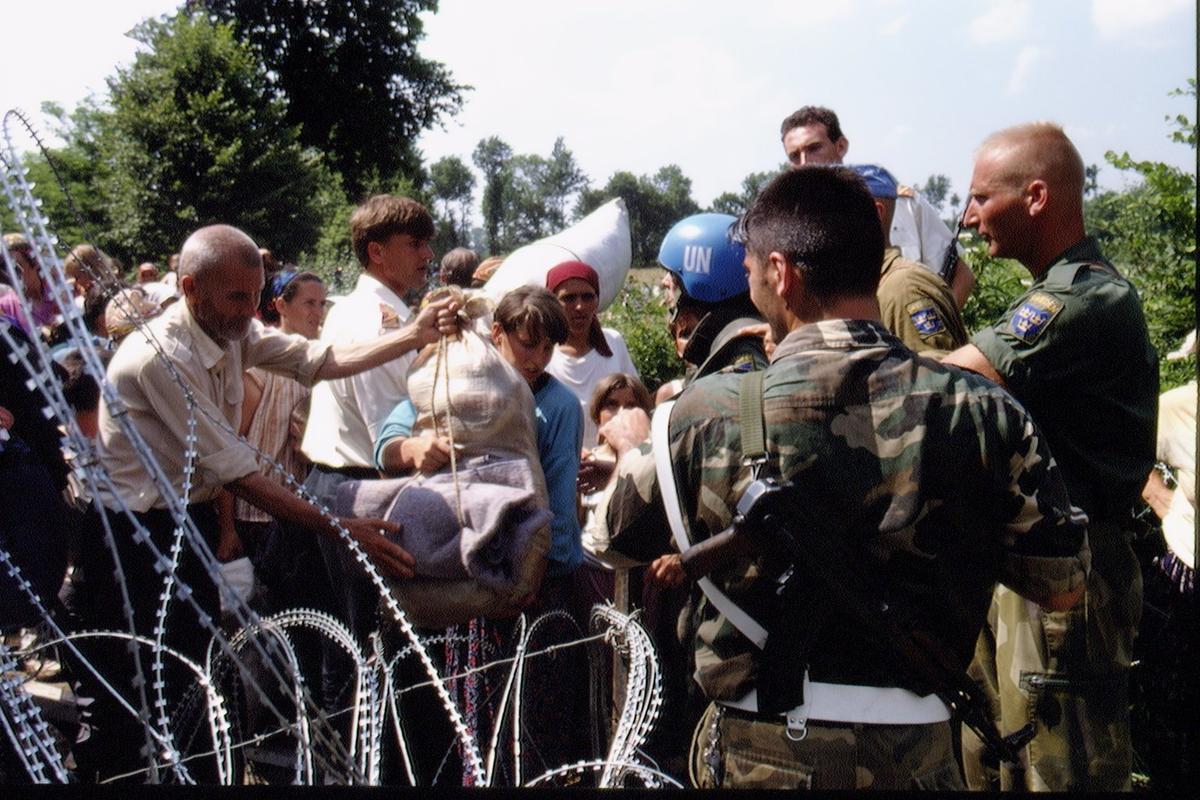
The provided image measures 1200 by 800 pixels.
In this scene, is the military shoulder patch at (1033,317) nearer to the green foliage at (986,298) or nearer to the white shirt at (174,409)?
the white shirt at (174,409)

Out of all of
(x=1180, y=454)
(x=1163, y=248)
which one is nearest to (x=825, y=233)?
(x=1180, y=454)

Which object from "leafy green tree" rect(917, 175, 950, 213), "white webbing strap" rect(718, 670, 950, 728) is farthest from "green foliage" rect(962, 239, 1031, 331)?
"white webbing strap" rect(718, 670, 950, 728)

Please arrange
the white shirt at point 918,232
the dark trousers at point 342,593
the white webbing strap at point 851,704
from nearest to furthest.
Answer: the white webbing strap at point 851,704 → the dark trousers at point 342,593 → the white shirt at point 918,232

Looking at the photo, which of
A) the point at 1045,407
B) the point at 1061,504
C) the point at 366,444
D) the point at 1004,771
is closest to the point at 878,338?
the point at 1061,504

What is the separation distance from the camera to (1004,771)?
297 centimetres

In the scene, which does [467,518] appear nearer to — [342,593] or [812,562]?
[342,593]

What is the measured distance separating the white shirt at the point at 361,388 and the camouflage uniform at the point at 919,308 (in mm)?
1607

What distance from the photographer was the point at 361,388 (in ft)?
12.7

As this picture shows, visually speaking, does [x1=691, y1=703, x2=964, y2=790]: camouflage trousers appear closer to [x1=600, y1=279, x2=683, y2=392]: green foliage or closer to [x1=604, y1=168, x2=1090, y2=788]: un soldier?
[x1=604, y1=168, x2=1090, y2=788]: un soldier

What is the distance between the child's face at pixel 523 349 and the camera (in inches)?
142

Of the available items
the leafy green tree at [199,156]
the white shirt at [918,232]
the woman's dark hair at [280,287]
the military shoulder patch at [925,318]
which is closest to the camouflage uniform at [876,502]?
the military shoulder patch at [925,318]

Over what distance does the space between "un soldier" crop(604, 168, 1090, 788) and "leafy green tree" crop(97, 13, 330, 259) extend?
13.9ft

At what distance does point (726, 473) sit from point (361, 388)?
7.27 ft

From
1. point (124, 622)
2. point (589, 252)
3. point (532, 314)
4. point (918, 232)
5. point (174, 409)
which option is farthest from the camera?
point (589, 252)
